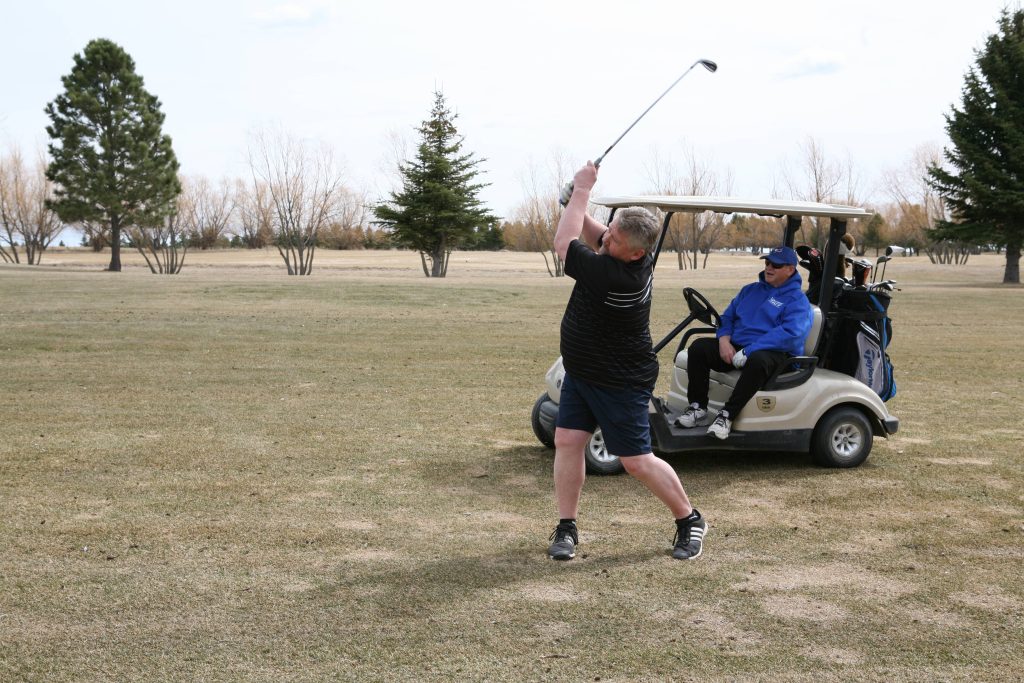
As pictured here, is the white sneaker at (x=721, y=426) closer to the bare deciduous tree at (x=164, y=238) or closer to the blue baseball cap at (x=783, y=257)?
the blue baseball cap at (x=783, y=257)

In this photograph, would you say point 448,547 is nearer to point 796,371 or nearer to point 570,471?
point 570,471

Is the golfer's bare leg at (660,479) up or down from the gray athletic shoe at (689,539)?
up

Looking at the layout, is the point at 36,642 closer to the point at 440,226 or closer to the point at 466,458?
the point at 466,458

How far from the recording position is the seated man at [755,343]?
6.92 m

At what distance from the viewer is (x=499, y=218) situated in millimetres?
62594

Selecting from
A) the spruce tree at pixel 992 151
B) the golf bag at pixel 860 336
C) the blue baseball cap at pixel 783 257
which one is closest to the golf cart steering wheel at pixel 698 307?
the blue baseball cap at pixel 783 257

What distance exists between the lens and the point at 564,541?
5117mm

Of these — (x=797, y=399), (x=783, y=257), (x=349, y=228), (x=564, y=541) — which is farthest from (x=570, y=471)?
(x=349, y=228)

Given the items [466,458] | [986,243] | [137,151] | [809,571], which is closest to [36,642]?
[809,571]

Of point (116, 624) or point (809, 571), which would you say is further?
point (809, 571)

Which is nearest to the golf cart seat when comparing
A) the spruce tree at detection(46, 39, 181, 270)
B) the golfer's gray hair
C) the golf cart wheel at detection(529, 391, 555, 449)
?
the golf cart wheel at detection(529, 391, 555, 449)

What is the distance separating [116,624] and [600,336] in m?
2.41

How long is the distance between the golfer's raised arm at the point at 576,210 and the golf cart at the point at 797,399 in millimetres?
1948

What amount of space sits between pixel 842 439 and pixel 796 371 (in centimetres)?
56
